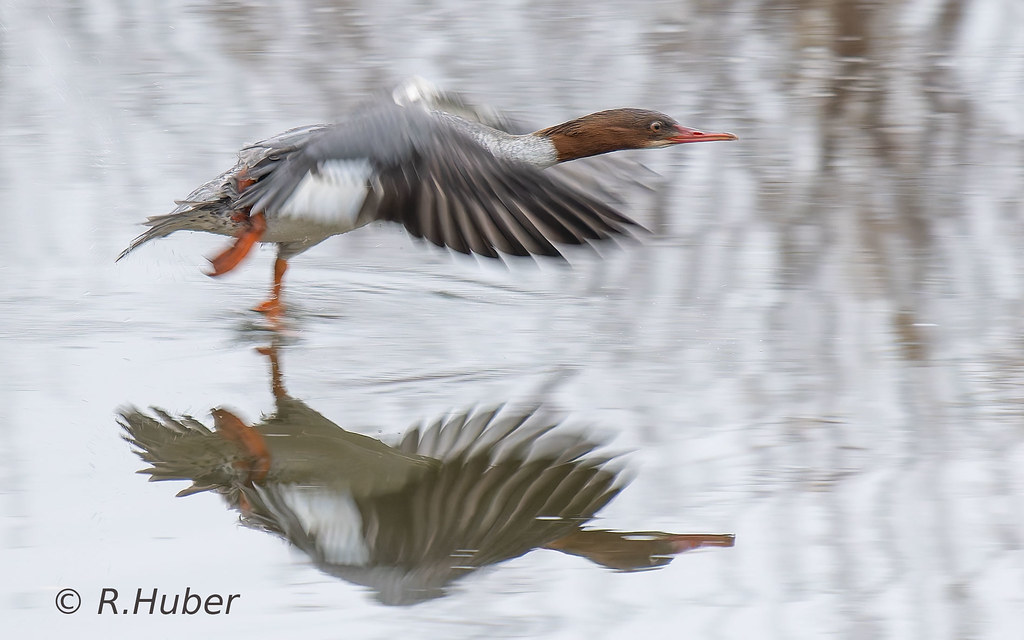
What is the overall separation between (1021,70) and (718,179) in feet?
7.88

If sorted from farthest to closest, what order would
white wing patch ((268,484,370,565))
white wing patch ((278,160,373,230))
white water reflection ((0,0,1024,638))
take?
white wing patch ((278,160,373,230)) < white wing patch ((268,484,370,565)) < white water reflection ((0,0,1024,638))

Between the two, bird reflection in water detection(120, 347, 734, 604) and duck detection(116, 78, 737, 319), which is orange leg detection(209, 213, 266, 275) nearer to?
duck detection(116, 78, 737, 319)

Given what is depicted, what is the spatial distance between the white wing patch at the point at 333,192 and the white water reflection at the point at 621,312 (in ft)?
1.75

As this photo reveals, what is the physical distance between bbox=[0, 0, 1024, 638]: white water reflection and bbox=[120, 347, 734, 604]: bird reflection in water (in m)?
0.10

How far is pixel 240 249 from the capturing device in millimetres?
5727

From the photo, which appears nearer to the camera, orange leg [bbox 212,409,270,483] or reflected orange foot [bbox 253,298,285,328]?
orange leg [bbox 212,409,270,483]

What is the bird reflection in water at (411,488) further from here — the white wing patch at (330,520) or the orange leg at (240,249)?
the orange leg at (240,249)

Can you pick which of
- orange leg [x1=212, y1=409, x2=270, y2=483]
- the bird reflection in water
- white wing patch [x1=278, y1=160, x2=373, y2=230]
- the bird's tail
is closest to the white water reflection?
the bird reflection in water

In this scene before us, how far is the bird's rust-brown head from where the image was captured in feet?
19.4

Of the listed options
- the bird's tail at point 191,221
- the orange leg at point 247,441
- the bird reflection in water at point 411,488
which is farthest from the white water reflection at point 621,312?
the bird's tail at point 191,221

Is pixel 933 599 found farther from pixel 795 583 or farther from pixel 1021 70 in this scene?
pixel 1021 70

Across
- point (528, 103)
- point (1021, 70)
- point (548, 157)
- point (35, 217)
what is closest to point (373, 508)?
point (548, 157)

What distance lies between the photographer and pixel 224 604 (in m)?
3.34

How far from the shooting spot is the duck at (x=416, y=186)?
4684 millimetres
